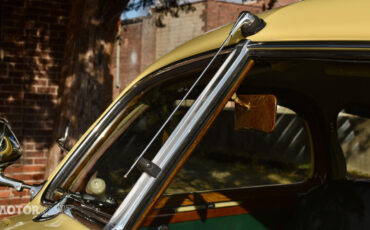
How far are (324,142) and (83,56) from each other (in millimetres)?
2736

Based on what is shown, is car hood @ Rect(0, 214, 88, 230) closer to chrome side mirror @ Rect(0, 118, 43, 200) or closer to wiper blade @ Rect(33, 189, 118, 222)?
wiper blade @ Rect(33, 189, 118, 222)

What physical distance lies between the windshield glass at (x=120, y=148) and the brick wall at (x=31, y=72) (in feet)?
12.7

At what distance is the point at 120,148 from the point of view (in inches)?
81.8

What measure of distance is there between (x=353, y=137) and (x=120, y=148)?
1836 millimetres

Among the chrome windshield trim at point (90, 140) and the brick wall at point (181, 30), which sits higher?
the brick wall at point (181, 30)

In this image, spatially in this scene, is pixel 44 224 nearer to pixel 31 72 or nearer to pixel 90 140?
pixel 90 140

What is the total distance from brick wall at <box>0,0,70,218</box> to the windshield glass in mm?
3878

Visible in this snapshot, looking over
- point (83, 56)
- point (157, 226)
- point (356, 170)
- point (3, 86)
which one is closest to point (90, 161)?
point (157, 226)

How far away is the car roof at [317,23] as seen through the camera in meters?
1.25

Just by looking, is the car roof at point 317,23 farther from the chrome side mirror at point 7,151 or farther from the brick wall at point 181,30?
the brick wall at point 181,30

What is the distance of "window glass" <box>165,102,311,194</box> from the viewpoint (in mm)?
9102

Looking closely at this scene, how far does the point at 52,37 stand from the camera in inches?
232

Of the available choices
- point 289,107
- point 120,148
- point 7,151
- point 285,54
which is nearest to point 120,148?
point 120,148

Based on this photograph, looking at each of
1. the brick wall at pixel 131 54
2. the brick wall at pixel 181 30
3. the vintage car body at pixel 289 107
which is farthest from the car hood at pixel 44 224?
the brick wall at pixel 131 54
